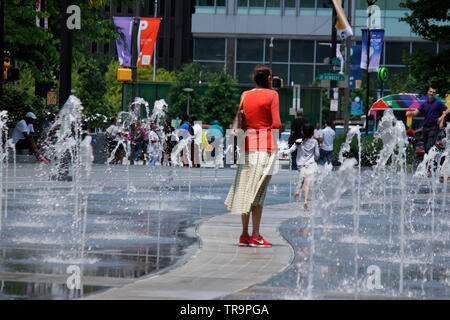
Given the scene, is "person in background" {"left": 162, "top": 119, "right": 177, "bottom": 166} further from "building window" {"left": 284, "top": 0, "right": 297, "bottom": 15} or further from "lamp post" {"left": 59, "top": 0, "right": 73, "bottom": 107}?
"building window" {"left": 284, "top": 0, "right": 297, "bottom": 15}

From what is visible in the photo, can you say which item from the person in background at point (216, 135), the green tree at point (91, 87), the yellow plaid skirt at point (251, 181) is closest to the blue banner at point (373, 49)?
the person in background at point (216, 135)

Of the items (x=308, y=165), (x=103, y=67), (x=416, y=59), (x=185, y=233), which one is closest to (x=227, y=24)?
(x=103, y=67)

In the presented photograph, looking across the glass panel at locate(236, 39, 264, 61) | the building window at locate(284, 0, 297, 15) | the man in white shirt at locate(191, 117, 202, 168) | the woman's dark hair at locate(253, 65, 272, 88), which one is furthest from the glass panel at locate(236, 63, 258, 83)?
the woman's dark hair at locate(253, 65, 272, 88)

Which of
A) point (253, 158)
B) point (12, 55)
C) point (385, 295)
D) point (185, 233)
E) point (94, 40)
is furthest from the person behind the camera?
point (94, 40)

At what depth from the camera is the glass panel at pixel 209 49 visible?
244ft

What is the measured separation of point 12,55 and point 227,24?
44929 millimetres

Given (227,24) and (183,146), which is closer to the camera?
(183,146)

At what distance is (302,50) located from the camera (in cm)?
7350

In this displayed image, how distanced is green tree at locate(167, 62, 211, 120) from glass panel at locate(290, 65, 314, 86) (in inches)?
315

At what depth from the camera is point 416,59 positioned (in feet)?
90.3

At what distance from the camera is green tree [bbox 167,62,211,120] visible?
67.2 meters

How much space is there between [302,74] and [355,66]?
2711 cm

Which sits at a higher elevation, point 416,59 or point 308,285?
point 416,59

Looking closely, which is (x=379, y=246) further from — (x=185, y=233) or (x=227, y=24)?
(x=227, y=24)
